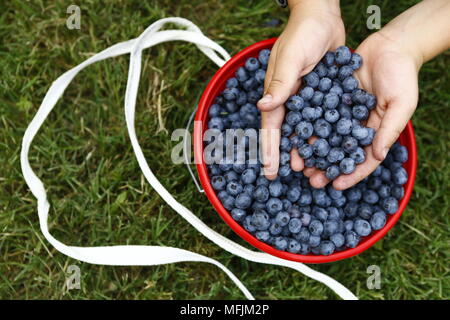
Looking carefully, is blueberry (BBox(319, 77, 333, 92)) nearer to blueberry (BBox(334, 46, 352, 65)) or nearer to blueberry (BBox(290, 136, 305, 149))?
blueberry (BBox(334, 46, 352, 65))

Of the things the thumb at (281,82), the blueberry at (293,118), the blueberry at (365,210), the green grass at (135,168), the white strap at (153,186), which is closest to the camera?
the thumb at (281,82)

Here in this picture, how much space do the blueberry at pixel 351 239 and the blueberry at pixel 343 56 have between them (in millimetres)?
647

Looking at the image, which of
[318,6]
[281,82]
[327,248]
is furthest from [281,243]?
[318,6]

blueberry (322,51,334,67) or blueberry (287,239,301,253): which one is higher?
blueberry (322,51,334,67)

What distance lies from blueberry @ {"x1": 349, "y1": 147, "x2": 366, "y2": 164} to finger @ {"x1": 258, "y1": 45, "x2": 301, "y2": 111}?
12.2 inches

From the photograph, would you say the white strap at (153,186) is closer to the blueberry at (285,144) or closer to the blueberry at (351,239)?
the blueberry at (351,239)

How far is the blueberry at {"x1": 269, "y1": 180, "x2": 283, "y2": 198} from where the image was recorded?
1.79m

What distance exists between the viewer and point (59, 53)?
90.2 inches

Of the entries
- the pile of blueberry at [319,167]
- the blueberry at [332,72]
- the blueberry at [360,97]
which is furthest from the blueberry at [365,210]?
the blueberry at [332,72]

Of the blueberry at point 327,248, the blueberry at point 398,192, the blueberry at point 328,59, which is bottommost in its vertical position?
the blueberry at point 327,248

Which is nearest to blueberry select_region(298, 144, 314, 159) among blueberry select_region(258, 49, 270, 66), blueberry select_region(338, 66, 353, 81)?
blueberry select_region(338, 66, 353, 81)

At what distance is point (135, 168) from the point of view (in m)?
2.21

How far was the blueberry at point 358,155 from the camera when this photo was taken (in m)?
1.71

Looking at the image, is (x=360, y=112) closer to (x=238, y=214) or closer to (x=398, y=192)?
(x=398, y=192)
